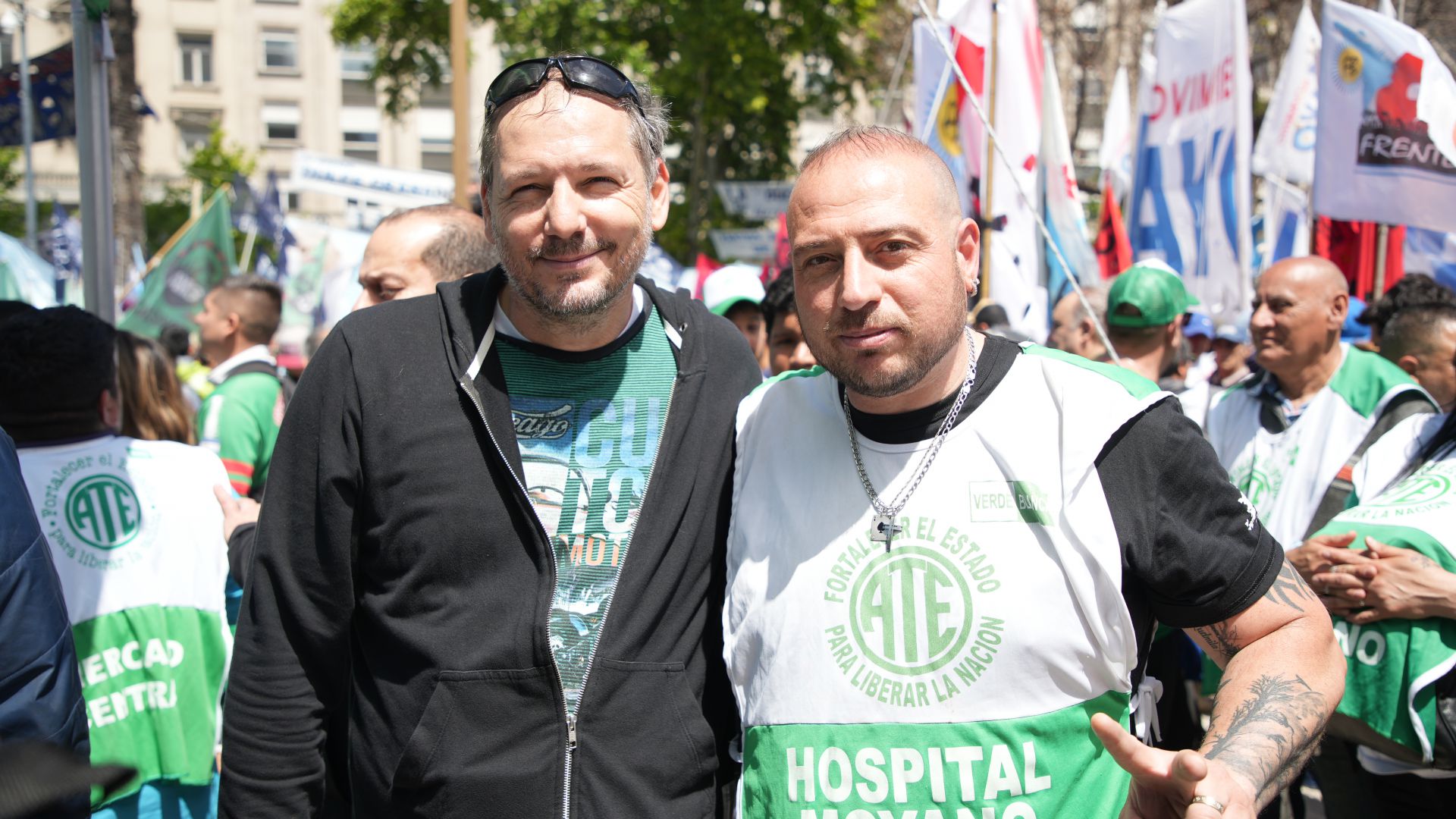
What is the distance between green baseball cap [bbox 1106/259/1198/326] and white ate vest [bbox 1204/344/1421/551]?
499mm

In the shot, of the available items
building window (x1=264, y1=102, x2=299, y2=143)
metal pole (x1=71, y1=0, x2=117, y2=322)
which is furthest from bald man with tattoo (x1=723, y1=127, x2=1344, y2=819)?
building window (x1=264, y1=102, x2=299, y2=143)

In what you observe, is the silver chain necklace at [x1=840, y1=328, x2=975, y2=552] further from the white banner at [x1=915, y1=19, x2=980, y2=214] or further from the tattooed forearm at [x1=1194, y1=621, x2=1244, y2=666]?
the white banner at [x1=915, y1=19, x2=980, y2=214]

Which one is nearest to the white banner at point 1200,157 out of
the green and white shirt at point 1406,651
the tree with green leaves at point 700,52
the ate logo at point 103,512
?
the green and white shirt at point 1406,651

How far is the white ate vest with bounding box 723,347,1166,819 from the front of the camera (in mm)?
1829

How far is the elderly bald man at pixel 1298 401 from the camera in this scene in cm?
399

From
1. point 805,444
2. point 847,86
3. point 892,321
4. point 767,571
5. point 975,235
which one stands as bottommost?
point 767,571

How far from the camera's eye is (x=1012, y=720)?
1835 millimetres

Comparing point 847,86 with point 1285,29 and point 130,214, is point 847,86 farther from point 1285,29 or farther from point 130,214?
point 130,214

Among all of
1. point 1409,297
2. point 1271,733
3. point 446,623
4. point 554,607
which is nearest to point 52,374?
point 446,623

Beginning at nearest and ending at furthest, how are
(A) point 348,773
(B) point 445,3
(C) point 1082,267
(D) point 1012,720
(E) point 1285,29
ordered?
(D) point 1012,720, (A) point 348,773, (C) point 1082,267, (E) point 1285,29, (B) point 445,3

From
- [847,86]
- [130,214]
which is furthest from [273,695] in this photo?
[847,86]

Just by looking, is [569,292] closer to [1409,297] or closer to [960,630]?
[960,630]

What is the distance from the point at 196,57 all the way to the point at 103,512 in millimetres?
48875

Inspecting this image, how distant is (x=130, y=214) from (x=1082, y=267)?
12.8m
